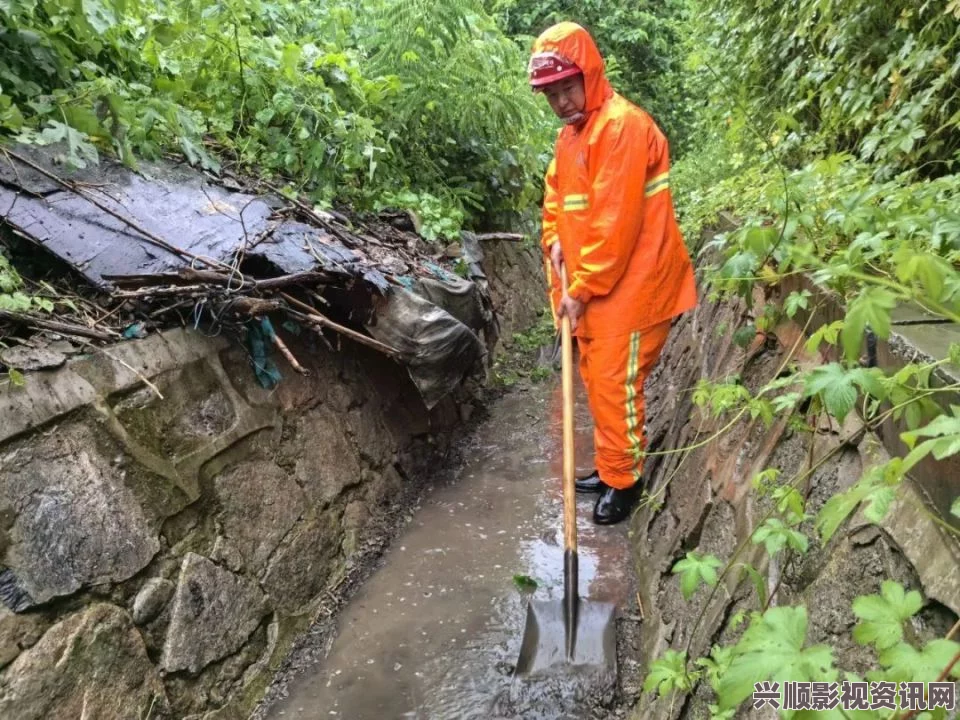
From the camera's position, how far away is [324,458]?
3.19m

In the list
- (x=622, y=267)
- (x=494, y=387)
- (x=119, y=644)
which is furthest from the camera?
(x=494, y=387)

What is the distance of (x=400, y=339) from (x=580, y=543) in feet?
4.73

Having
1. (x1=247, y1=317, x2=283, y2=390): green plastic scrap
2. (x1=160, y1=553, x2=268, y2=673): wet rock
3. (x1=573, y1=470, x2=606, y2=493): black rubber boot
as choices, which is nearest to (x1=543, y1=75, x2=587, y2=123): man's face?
(x1=247, y1=317, x2=283, y2=390): green plastic scrap

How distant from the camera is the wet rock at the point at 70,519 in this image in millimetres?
1814

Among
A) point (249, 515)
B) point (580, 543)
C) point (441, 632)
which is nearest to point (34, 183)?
point (249, 515)

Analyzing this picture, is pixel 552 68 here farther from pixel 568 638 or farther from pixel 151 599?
pixel 151 599

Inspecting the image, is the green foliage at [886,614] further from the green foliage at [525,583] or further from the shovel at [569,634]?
the green foliage at [525,583]

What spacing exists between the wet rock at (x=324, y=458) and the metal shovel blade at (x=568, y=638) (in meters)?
1.18

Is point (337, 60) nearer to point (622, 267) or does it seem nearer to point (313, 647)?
point (622, 267)

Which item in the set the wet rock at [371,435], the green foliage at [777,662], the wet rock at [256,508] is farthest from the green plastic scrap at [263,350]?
the green foliage at [777,662]

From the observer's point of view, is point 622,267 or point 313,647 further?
point 622,267

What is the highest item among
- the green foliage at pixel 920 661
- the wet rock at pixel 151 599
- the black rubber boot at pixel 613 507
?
the green foliage at pixel 920 661

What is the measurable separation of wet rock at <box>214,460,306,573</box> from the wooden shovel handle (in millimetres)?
1236

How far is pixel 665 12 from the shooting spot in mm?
10883
